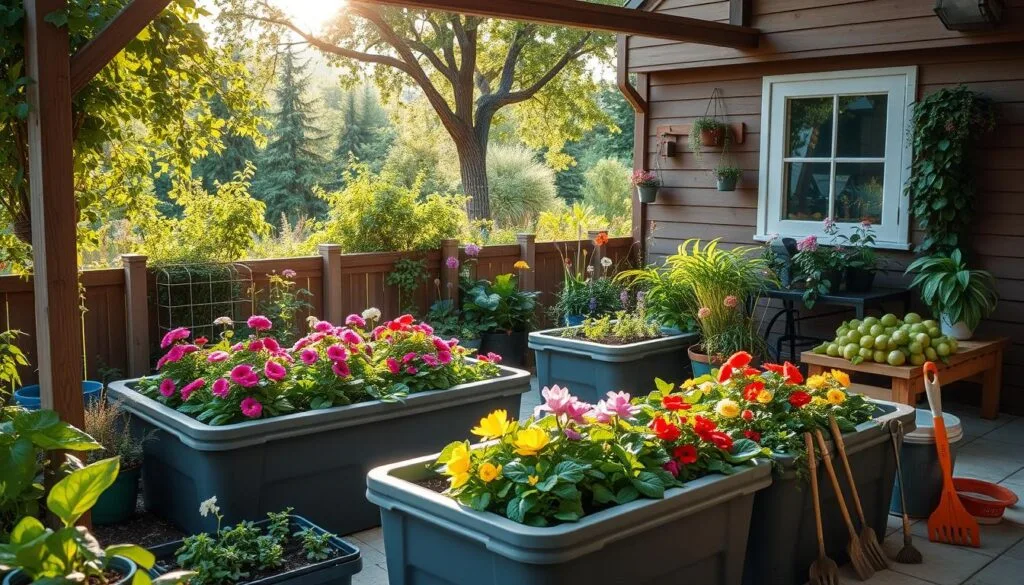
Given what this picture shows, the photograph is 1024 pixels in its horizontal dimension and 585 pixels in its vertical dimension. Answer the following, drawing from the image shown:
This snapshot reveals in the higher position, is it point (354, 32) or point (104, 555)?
point (354, 32)

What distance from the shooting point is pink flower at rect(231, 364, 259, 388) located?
3658 millimetres

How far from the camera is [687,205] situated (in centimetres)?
754

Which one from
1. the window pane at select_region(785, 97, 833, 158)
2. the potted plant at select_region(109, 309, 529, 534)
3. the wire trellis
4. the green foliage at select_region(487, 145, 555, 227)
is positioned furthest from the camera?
the green foliage at select_region(487, 145, 555, 227)

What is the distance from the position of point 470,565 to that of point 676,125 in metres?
5.48

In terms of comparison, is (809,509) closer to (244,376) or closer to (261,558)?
(261,558)

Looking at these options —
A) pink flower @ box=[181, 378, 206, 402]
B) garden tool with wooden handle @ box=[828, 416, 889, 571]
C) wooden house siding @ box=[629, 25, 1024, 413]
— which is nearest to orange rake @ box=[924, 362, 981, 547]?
garden tool with wooden handle @ box=[828, 416, 889, 571]

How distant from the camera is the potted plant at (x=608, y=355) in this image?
5.46m

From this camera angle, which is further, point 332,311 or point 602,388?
point 332,311

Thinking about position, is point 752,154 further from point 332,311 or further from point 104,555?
point 104,555

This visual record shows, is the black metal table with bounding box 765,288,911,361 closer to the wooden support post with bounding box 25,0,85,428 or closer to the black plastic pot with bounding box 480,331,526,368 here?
the black plastic pot with bounding box 480,331,526,368

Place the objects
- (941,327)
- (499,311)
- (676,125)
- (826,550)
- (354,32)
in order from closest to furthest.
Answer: (826,550) < (941,327) < (499,311) < (676,125) < (354,32)

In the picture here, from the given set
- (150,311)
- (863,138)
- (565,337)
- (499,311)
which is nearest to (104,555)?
(150,311)

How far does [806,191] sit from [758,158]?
46cm

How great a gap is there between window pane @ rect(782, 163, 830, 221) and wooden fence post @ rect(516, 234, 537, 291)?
6.15ft
